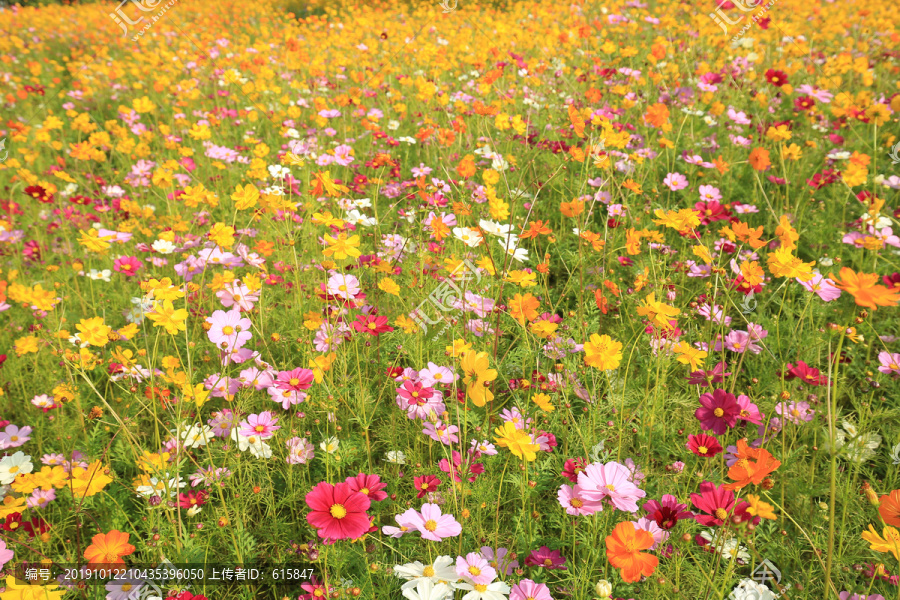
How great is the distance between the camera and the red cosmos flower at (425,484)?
3.64 feet

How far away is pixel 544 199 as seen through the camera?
2.44 meters

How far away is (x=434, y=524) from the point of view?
37.3 inches

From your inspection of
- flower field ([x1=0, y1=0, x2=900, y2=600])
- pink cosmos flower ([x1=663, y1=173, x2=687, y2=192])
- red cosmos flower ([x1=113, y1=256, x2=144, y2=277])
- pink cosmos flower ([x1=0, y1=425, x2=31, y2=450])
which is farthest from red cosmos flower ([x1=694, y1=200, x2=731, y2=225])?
pink cosmos flower ([x1=0, y1=425, x2=31, y2=450])

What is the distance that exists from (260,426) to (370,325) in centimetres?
38

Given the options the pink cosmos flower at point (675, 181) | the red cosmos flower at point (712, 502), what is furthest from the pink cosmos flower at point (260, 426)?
the pink cosmos flower at point (675, 181)

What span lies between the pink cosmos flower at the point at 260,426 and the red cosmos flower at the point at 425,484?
0.39 m

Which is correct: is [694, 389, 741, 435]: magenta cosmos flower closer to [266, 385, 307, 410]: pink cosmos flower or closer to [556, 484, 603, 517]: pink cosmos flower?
[556, 484, 603, 517]: pink cosmos flower

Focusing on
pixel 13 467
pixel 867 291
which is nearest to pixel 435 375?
pixel 867 291

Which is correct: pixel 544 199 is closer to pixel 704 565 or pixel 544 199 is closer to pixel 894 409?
pixel 894 409

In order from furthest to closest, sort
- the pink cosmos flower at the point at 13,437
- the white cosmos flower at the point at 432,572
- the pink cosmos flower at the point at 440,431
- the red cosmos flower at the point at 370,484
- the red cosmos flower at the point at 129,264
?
the red cosmos flower at the point at 129,264
the pink cosmos flower at the point at 13,437
the pink cosmos flower at the point at 440,431
the red cosmos flower at the point at 370,484
the white cosmos flower at the point at 432,572

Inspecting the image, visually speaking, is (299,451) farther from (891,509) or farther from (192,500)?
(891,509)

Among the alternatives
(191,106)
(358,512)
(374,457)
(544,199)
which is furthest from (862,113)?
(191,106)

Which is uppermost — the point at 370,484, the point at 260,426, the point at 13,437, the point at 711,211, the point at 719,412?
the point at 711,211

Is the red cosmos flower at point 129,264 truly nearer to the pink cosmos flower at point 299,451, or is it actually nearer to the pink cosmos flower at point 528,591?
the pink cosmos flower at point 299,451
